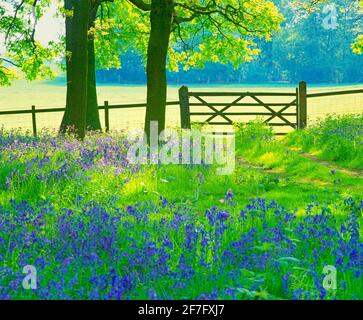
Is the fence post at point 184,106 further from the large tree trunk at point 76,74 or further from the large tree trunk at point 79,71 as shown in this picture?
the large tree trunk at point 79,71

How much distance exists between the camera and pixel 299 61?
8944 centimetres

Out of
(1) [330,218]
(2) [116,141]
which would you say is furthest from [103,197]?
(2) [116,141]

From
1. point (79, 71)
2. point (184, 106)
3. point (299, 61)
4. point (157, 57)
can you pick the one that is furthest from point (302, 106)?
point (299, 61)

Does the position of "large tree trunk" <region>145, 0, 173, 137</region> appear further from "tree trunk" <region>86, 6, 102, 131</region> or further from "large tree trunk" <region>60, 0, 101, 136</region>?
"tree trunk" <region>86, 6, 102, 131</region>

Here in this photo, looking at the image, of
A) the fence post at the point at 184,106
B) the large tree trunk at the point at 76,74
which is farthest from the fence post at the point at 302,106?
the large tree trunk at the point at 76,74

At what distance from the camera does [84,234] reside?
605 cm

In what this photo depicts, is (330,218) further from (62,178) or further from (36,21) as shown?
(36,21)

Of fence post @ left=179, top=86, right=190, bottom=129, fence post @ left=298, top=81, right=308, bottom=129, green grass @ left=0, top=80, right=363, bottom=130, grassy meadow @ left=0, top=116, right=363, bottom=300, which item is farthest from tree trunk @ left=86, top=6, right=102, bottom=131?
grassy meadow @ left=0, top=116, right=363, bottom=300

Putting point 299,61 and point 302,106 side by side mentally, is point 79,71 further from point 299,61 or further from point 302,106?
point 299,61

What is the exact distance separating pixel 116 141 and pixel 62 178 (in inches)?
195

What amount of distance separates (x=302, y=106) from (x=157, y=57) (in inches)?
380

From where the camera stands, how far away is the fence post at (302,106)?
76.3ft

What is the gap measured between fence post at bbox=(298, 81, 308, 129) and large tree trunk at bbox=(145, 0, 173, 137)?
9.07 meters

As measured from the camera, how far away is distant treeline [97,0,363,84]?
8731 cm
